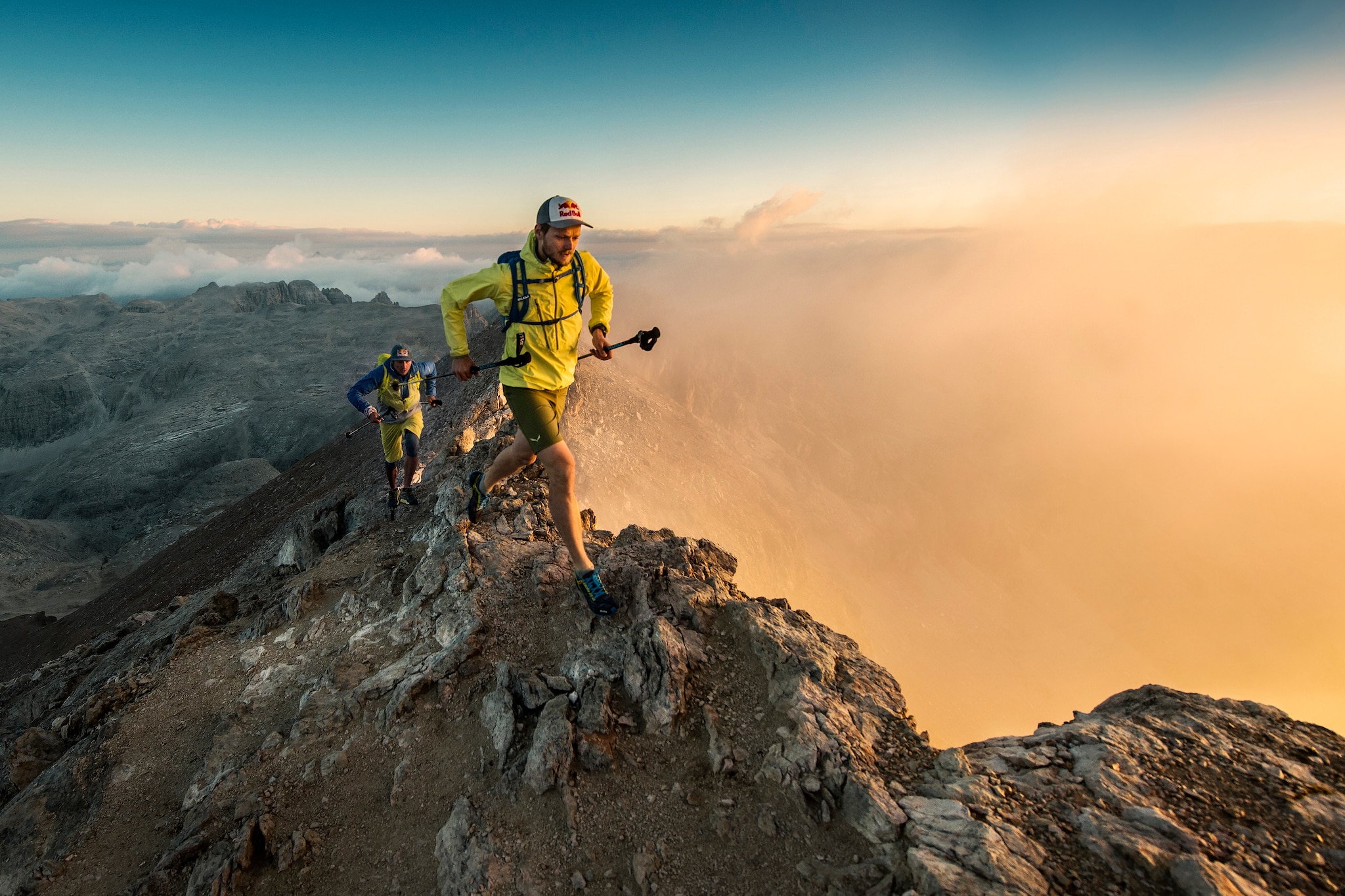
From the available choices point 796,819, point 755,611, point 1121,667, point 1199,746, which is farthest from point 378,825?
point 1121,667

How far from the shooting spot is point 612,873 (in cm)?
406

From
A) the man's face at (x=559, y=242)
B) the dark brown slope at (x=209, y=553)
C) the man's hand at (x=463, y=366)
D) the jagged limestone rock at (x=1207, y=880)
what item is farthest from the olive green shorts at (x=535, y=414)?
the dark brown slope at (x=209, y=553)

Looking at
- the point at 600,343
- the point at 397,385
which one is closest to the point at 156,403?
the point at 397,385

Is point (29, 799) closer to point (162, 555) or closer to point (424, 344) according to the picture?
point (162, 555)

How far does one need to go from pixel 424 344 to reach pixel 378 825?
92.0m

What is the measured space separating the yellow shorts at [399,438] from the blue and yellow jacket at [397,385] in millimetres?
347

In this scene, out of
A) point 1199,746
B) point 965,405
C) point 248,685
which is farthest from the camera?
point 965,405

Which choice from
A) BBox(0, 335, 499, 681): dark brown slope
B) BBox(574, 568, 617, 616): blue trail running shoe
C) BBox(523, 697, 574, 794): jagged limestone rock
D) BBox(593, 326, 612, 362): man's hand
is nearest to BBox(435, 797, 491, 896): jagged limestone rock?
BBox(523, 697, 574, 794): jagged limestone rock

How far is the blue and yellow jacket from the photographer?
36.1 ft

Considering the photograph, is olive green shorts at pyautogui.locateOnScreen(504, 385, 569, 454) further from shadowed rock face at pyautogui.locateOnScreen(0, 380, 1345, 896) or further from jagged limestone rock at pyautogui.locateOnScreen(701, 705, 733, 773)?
jagged limestone rock at pyautogui.locateOnScreen(701, 705, 733, 773)

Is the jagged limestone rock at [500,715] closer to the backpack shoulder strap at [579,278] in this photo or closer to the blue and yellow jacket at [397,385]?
the backpack shoulder strap at [579,278]

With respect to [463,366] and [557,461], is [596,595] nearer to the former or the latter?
[557,461]

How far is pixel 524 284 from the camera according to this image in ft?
18.4

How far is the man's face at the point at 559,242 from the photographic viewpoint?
544 centimetres
